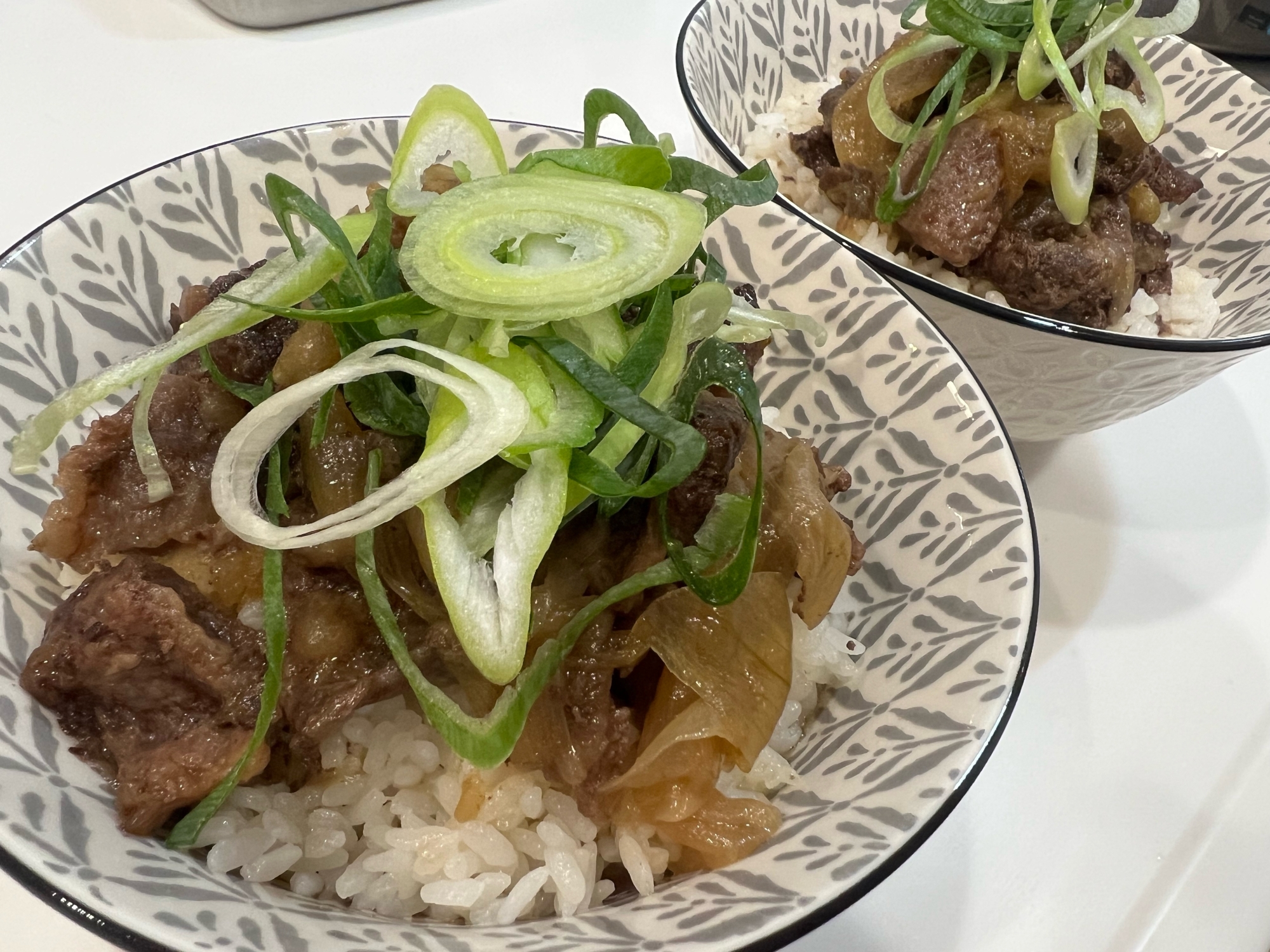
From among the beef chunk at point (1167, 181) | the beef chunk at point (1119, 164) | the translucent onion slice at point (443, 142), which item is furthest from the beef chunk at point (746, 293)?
the beef chunk at point (1167, 181)

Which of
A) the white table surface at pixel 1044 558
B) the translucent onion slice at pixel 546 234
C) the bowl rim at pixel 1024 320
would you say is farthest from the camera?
the bowl rim at pixel 1024 320

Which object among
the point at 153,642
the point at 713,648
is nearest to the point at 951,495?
the point at 713,648

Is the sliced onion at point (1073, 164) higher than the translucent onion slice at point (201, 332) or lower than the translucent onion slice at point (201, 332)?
lower

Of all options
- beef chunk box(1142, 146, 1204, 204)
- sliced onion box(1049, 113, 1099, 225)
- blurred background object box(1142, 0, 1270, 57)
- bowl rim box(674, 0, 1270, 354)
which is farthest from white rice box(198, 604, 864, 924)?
blurred background object box(1142, 0, 1270, 57)

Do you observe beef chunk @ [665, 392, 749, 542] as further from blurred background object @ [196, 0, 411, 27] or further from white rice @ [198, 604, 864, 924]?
blurred background object @ [196, 0, 411, 27]

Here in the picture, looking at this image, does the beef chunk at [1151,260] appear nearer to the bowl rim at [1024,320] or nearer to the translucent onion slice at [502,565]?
the bowl rim at [1024,320]

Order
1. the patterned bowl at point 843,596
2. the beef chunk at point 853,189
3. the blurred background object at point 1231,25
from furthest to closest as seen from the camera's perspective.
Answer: the blurred background object at point 1231,25
the beef chunk at point 853,189
the patterned bowl at point 843,596

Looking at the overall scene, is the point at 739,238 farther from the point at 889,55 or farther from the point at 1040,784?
the point at 1040,784

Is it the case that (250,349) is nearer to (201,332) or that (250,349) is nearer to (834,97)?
(201,332)

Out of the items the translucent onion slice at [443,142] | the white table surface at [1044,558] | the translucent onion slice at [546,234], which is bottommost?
the white table surface at [1044,558]
